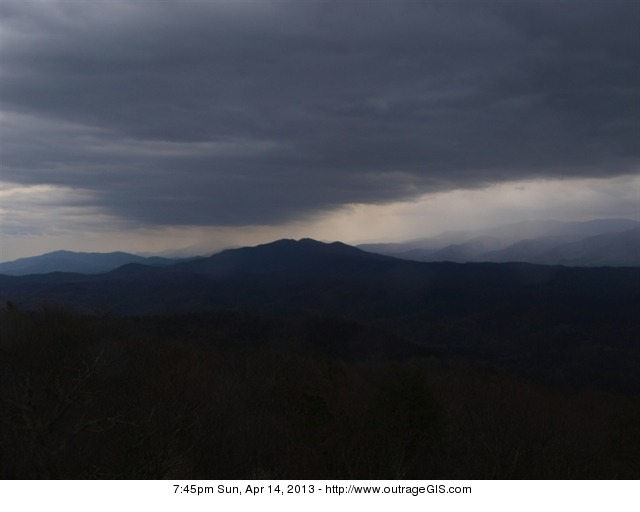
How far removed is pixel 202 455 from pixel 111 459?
16.6ft

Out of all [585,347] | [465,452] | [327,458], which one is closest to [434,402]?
[465,452]

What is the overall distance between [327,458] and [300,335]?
462 feet

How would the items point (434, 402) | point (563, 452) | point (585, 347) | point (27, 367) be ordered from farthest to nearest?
1. point (585, 347)
2. point (27, 367)
3. point (434, 402)
4. point (563, 452)

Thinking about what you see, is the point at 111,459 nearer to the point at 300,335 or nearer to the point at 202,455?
the point at 202,455

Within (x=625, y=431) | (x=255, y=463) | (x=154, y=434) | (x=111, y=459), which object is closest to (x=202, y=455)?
(x=255, y=463)

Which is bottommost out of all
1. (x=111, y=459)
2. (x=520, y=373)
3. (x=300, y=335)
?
(x=520, y=373)

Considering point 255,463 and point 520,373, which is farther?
point 520,373

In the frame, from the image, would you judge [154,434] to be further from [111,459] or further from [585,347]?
[585,347]

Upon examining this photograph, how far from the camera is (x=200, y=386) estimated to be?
147 ft

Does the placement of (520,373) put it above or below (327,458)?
below

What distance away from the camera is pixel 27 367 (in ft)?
138

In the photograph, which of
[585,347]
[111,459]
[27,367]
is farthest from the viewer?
[585,347]

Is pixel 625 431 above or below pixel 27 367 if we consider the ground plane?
below

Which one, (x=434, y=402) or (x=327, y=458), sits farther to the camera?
(x=434, y=402)
